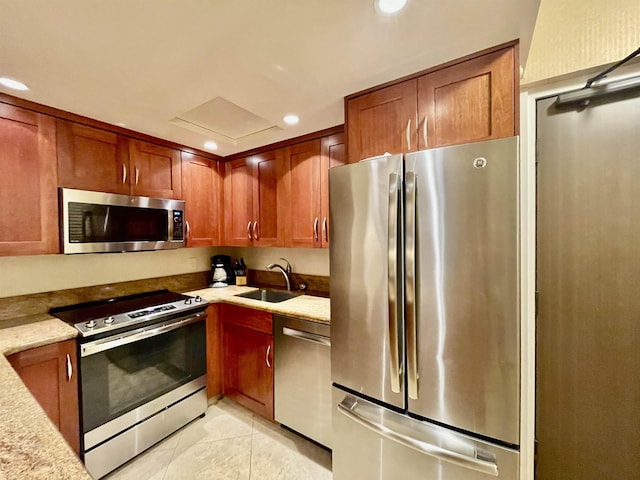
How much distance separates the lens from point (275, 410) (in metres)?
1.95

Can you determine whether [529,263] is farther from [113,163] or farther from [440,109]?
[113,163]

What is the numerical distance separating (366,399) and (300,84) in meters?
1.69

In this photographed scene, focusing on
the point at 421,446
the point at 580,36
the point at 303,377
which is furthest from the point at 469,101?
the point at 303,377

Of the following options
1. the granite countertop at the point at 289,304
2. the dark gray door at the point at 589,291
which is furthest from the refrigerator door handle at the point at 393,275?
the dark gray door at the point at 589,291

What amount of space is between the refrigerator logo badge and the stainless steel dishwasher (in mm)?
1209

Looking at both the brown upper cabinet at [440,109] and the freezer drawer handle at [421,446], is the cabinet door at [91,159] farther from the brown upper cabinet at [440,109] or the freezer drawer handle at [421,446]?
the freezer drawer handle at [421,446]

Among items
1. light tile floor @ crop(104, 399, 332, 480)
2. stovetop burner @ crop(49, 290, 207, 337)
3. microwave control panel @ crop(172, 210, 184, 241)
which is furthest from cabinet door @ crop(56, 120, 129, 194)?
light tile floor @ crop(104, 399, 332, 480)

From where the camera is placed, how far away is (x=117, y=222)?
188cm

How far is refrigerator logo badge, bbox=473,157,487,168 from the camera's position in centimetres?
103

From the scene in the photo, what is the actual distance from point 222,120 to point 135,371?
6.06 feet

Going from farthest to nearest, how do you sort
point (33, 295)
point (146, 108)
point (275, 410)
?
point (275, 410)
point (33, 295)
point (146, 108)

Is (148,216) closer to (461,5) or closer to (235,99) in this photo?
(235,99)

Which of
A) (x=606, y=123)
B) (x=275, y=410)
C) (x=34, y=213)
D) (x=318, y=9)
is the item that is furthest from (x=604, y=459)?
(x=34, y=213)

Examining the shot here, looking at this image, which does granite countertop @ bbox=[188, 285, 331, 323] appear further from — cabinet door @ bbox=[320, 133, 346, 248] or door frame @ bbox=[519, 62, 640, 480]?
door frame @ bbox=[519, 62, 640, 480]
